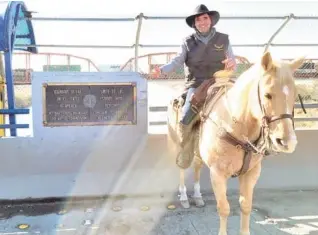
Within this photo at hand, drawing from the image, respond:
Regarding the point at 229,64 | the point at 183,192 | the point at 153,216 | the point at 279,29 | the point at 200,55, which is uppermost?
the point at 279,29

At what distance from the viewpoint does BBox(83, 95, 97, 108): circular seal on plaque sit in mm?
6113

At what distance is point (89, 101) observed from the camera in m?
6.13

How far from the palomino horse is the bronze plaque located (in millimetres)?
1625

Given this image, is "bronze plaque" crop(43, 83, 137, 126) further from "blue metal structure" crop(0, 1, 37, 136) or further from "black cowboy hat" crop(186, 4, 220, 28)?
"black cowboy hat" crop(186, 4, 220, 28)

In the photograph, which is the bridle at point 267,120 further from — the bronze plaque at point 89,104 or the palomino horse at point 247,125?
the bronze plaque at point 89,104

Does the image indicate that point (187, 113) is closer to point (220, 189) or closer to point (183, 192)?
point (220, 189)

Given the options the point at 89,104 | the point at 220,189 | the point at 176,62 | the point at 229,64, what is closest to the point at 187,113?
the point at 176,62

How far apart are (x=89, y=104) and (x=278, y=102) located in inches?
142

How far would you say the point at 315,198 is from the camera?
6180 mm

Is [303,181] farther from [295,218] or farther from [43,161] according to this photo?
[43,161]

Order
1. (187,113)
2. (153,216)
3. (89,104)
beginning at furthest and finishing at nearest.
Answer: (89,104) < (153,216) < (187,113)

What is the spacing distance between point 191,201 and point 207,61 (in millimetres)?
2305

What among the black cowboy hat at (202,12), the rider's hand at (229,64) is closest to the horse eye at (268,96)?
the rider's hand at (229,64)

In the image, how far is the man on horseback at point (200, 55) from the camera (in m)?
4.84
